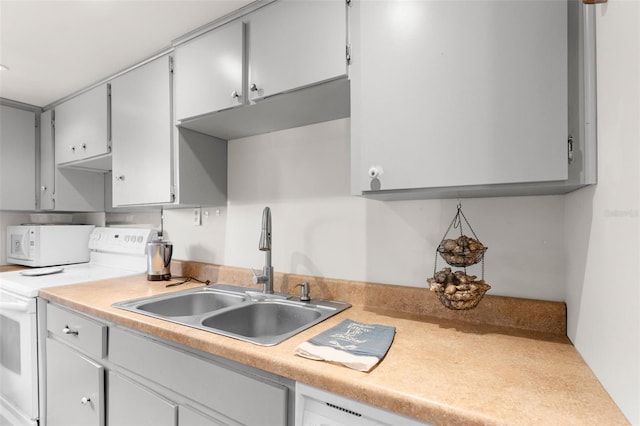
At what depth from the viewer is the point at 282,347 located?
3.17 feet

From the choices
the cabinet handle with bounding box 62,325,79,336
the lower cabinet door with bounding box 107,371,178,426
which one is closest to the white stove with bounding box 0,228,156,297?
the cabinet handle with bounding box 62,325,79,336

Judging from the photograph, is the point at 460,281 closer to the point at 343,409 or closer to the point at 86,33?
the point at 343,409

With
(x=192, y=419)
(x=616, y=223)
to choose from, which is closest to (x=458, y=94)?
(x=616, y=223)

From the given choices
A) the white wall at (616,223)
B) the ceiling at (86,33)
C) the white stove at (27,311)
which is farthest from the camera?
the white stove at (27,311)

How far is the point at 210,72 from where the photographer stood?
1.51 metres

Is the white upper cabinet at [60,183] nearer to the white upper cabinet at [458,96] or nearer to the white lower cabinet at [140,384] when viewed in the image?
the white lower cabinet at [140,384]

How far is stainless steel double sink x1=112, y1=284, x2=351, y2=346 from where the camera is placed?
1318mm

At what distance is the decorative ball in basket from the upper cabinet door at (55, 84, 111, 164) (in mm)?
2095

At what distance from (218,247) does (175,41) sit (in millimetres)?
1126

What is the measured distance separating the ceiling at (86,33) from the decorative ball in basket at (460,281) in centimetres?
131

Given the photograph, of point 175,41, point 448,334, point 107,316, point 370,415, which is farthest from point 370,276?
point 175,41

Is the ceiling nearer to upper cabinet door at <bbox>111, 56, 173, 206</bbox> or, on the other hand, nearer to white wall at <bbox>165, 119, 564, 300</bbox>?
upper cabinet door at <bbox>111, 56, 173, 206</bbox>

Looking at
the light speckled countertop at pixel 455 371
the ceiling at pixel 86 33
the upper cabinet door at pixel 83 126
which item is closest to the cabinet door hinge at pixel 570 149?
the light speckled countertop at pixel 455 371

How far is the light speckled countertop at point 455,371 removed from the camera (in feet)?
2.15
